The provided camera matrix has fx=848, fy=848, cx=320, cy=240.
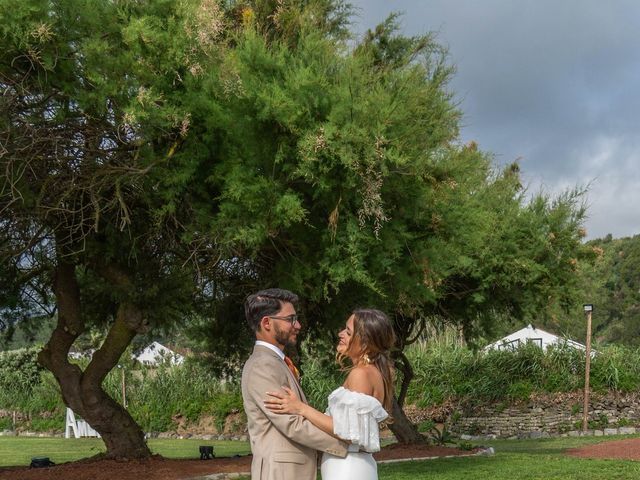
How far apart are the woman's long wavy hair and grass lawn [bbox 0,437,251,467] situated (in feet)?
51.3

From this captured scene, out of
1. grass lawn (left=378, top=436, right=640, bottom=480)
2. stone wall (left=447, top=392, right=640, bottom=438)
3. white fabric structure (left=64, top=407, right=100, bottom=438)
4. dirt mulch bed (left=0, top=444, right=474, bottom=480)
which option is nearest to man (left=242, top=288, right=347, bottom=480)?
dirt mulch bed (left=0, top=444, right=474, bottom=480)

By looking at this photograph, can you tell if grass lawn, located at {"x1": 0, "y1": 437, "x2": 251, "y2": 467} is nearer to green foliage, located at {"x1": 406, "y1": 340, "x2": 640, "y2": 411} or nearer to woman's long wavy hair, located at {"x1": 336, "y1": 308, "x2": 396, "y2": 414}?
green foliage, located at {"x1": 406, "y1": 340, "x2": 640, "y2": 411}

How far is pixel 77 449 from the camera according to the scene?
23.8 metres

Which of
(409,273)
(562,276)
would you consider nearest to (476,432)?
(562,276)

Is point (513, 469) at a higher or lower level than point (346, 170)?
lower

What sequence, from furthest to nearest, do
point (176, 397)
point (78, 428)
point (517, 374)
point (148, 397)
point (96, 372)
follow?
point (148, 397) → point (176, 397) → point (78, 428) → point (517, 374) → point (96, 372)

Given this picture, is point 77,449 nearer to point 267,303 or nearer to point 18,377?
point 18,377

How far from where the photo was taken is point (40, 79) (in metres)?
9.69

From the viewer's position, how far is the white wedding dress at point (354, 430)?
4434 millimetres

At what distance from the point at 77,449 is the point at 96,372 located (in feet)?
39.3

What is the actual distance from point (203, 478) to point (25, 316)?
19.7 ft

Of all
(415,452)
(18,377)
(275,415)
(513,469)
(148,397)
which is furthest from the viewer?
(18,377)

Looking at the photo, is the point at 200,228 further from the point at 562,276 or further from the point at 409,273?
the point at 562,276

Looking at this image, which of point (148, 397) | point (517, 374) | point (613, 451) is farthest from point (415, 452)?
point (148, 397)
